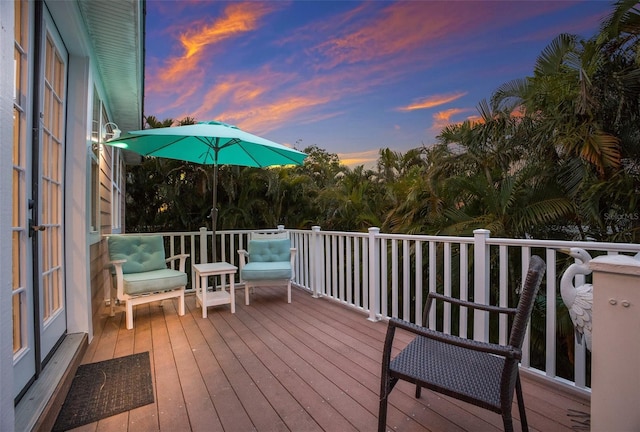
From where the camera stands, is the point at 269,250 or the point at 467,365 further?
the point at 269,250

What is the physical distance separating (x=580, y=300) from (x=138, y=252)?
14.2 feet

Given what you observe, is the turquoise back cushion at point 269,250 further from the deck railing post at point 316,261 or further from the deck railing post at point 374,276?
the deck railing post at point 374,276

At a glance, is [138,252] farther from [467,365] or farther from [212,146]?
[467,365]

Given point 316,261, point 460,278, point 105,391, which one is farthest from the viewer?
point 316,261

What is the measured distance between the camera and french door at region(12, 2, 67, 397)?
1819 millimetres

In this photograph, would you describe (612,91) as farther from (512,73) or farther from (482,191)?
(512,73)

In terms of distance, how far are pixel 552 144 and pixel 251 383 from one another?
5200 mm

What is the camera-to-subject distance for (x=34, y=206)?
6.56 feet

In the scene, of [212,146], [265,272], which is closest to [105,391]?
[265,272]

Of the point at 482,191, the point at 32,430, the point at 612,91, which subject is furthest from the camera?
the point at 482,191

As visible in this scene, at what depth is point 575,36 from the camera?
17.7ft

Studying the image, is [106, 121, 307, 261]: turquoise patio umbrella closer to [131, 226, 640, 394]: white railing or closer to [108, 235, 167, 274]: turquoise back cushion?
[108, 235, 167, 274]: turquoise back cushion

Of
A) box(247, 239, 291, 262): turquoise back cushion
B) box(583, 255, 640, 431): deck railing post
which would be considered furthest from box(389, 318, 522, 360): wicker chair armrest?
box(247, 239, 291, 262): turquoise back cushion

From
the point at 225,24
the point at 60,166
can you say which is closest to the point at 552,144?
the point at 60,166
